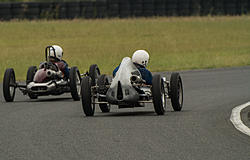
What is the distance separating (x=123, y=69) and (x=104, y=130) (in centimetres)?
232

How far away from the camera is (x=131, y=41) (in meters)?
41.4

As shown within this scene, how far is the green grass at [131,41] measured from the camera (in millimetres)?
32625

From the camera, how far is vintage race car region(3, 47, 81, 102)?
1681 centimetres

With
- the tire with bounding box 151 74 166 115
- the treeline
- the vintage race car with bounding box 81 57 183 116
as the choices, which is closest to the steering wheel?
the vintage race car with bounding box 81 57 183 116

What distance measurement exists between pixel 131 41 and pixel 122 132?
30810mm

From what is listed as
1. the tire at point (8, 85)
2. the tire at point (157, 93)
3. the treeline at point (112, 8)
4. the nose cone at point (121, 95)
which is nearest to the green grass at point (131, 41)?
the treeline at point (112, 8)

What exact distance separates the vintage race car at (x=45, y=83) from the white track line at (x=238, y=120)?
3950 mm

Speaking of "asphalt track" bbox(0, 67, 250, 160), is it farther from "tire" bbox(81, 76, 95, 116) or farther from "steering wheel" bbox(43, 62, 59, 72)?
"steering wheel" bbox(43, 62, 59, 72)

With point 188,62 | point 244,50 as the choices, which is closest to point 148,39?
point 244,50

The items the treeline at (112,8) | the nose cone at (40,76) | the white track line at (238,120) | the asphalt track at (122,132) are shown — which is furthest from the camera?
the treeline at (112,8)

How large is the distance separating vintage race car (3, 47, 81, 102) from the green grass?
921cm

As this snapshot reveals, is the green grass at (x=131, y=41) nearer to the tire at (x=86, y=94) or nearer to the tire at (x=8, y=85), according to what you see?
the tire at (x=8, y=85)

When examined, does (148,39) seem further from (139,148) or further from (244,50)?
(139,148)

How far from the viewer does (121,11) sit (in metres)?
49.5
